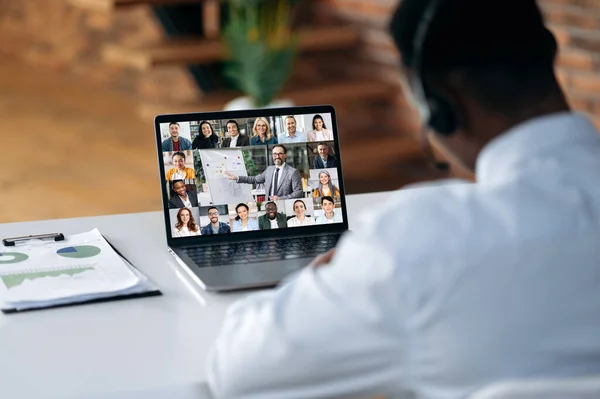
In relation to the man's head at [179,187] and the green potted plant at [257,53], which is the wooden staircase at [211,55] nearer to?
the green potted plant at [257,53]

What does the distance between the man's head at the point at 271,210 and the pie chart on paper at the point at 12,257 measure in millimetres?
384

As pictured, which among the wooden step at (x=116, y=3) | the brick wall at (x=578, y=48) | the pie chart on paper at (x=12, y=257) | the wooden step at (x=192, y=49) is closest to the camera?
the pie chart on paper at (x=12, y=257)

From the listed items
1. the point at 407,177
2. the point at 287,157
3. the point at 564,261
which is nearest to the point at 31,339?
the point at 287,157

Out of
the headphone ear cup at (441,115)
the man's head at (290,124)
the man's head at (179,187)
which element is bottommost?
the man's head at (179,187)

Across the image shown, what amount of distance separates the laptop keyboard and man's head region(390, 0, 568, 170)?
0.51m

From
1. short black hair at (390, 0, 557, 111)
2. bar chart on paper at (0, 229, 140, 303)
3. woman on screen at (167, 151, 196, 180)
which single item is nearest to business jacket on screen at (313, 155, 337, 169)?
woman on screen at (167, 151, 196, 180)

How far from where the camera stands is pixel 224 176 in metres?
1.59

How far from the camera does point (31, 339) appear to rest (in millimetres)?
1220

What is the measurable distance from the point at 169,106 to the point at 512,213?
3258mm

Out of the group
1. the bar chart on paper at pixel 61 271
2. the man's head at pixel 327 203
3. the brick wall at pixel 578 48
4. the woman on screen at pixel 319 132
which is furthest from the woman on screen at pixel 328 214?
the brick wall at pixel 578 48

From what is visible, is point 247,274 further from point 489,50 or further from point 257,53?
point 257,53

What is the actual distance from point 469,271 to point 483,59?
0.24 m

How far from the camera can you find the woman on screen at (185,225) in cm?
157

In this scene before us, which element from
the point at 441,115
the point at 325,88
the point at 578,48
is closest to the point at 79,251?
the point at 441,115
